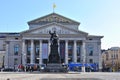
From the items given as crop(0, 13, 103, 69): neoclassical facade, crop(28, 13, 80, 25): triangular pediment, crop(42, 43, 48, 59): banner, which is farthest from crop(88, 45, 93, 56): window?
crop(42, 43, 48, 59): banner

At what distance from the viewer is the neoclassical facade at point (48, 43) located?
4518 inches

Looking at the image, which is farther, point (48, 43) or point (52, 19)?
point (52, 19)

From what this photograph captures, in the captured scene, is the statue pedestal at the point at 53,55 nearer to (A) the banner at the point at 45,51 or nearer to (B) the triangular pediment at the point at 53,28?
(A) the banner at the point at 45,51

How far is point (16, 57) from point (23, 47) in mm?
7930

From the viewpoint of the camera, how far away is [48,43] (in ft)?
379

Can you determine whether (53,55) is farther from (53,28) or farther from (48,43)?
(53,28)

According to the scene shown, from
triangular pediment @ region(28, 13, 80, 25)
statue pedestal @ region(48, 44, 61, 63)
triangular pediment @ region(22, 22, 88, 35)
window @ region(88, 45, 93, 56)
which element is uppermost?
triangular pediment @ region(28, 13, 80, 25)

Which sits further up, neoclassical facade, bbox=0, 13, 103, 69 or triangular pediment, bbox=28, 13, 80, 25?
triangular pediment, bbox=28, 13, 80, 25

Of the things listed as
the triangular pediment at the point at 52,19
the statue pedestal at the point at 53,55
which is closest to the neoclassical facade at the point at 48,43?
the triangular pediment at the point at 52,19

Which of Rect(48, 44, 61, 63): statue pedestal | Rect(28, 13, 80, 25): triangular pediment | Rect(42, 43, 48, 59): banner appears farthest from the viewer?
Rect(28, 13, 80, 25): triangular pediment

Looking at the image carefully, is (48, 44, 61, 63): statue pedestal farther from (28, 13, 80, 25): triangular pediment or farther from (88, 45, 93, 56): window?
(88, 45, 93, 56): window

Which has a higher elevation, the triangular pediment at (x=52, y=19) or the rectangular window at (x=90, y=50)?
the triangular pediment at (x=52, y=19)

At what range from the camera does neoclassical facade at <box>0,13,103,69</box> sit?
114750 mm

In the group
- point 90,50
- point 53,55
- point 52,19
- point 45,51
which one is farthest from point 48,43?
point 53,55
